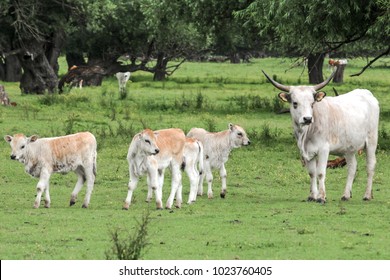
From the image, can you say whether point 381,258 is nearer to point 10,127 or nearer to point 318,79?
point 10,127

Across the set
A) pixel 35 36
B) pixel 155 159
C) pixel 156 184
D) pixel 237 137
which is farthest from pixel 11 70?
pixel 156 184

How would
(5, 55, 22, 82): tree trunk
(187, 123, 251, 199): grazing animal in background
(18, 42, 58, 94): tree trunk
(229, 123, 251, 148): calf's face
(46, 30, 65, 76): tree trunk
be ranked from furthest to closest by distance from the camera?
1. (5, 55, 22, 82): tree trunk
2. (46, 30, 65, 76): tree trunk
3. (18, 42, 58, 94): tree trunk
4. (229, 123, 251, 148): calf's face
5. (187, 123, 251, 199): grazing animal in background

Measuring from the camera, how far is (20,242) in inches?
517

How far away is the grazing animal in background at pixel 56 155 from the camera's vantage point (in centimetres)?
1688

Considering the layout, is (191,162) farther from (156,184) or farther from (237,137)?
(237,137)

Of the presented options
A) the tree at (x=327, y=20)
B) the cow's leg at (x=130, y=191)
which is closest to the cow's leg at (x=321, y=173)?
the cow's leg at (x=130, y=191)

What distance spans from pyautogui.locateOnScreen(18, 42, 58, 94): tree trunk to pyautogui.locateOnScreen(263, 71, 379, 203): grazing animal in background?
80.6 ft

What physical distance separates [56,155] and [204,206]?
238 cm

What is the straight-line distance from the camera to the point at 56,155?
16.9 meters

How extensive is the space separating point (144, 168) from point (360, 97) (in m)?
4.20

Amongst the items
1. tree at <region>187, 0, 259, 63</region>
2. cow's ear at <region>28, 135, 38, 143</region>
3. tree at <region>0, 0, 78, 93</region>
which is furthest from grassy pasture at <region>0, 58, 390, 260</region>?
tree at <region>0, 0, 78, 93</region>

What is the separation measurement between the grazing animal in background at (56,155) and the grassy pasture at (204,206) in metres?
0.55

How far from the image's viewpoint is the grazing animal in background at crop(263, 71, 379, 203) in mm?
17141

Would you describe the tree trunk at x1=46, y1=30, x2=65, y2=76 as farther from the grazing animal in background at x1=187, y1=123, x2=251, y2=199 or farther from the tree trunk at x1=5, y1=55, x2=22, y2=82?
the grazing animal in background at x1=187, y1=123, x2=251, y2=199
